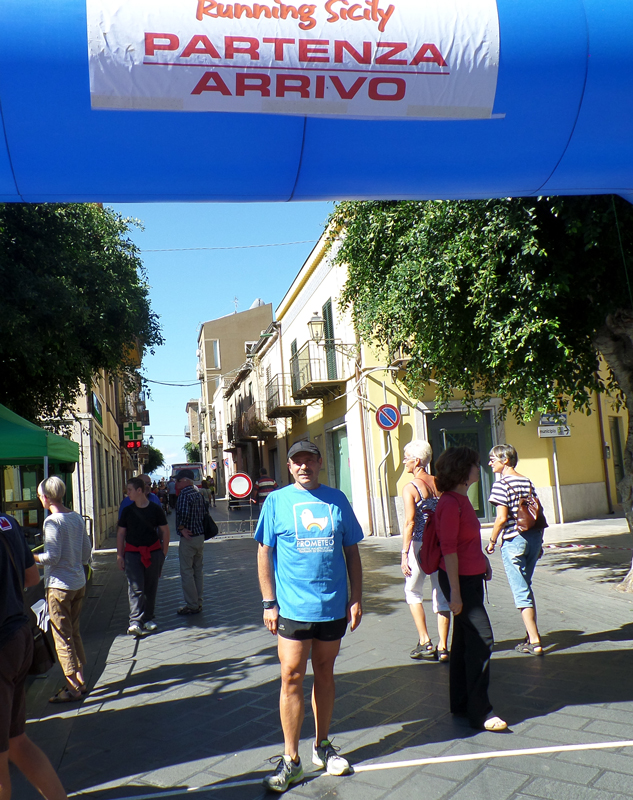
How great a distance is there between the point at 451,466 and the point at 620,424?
1825cm

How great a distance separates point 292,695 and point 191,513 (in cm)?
536

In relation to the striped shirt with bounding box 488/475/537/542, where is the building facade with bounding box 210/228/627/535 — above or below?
above

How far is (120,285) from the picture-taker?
1296 centimetres

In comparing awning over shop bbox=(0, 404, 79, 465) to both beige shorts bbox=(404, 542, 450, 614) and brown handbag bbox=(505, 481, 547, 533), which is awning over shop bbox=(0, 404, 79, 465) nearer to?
beige shorts bbox=(404, 542, 450, 614)

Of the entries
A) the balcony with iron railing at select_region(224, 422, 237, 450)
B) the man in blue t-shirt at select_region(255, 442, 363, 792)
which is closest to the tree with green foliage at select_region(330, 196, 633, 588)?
the man in blue t-shirt at select_region(255, 442, 363, 792)

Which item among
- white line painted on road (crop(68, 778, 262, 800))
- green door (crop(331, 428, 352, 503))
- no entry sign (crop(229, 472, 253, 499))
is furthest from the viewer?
green door (crop(331, 428, 352, 503))

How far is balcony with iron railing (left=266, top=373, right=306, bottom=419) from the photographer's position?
88.2ft

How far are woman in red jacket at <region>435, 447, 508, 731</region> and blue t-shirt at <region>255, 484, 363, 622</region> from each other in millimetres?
872

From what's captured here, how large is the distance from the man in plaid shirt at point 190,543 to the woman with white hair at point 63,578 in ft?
9.91

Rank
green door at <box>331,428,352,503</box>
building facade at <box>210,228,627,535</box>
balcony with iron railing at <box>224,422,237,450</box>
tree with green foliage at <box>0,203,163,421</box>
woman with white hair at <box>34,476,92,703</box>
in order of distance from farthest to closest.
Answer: balcony with iron railing at <box>224,422,237,450</box>, green door at <box>331,428,352,503</box>, building facade at <box>210,228,627,535</box>, tree with green foliage at <box>0,203,163,421</box>, woman with white hair at <box>34,476,92,703</box>

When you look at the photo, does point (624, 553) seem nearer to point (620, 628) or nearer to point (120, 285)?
point (620, 628)

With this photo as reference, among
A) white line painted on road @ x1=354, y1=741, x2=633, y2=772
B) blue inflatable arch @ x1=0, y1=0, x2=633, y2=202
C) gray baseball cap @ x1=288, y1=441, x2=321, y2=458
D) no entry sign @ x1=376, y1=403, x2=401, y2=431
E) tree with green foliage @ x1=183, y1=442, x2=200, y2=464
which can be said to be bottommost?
white line painted on road @ x1=354, y1=741, x2=633, y2=772

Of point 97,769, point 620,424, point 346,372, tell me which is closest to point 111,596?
point 97,769

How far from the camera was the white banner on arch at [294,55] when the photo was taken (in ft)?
11.2
